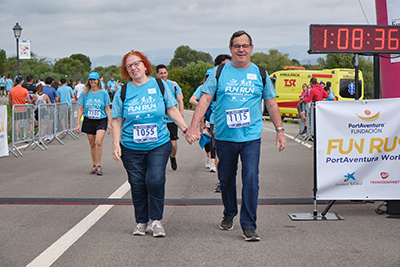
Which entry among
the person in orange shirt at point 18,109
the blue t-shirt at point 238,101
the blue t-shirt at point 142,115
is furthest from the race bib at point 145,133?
the person in orange shirt at point 18,109

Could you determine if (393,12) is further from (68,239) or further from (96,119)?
(68,239)

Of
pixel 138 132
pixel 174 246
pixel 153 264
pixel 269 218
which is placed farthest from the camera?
pixel 269 218

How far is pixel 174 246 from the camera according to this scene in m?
4.90

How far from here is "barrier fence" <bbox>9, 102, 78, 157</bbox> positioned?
1300cm

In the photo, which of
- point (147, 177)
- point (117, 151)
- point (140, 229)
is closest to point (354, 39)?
point (147, 177)

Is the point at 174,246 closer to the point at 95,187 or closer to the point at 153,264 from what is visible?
the point at 153,264

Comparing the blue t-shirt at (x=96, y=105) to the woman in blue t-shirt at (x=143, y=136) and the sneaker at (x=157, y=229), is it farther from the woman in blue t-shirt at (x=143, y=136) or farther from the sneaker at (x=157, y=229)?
the sneaker at (x=157, y=229)

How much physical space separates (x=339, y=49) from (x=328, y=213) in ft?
6.51

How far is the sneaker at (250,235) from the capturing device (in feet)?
16.5

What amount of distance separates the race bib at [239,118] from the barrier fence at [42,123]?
864 centimetres

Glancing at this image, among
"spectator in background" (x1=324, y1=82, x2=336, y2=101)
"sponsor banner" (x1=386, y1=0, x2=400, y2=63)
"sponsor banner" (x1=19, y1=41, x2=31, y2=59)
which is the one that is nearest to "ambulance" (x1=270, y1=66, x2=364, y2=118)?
"spectator in background" (x1=324, y1=82, x2=336, y2=101)

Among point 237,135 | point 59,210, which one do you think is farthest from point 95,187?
point 237,135

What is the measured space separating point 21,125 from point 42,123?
1.38 m

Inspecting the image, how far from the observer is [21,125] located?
1331 cm
